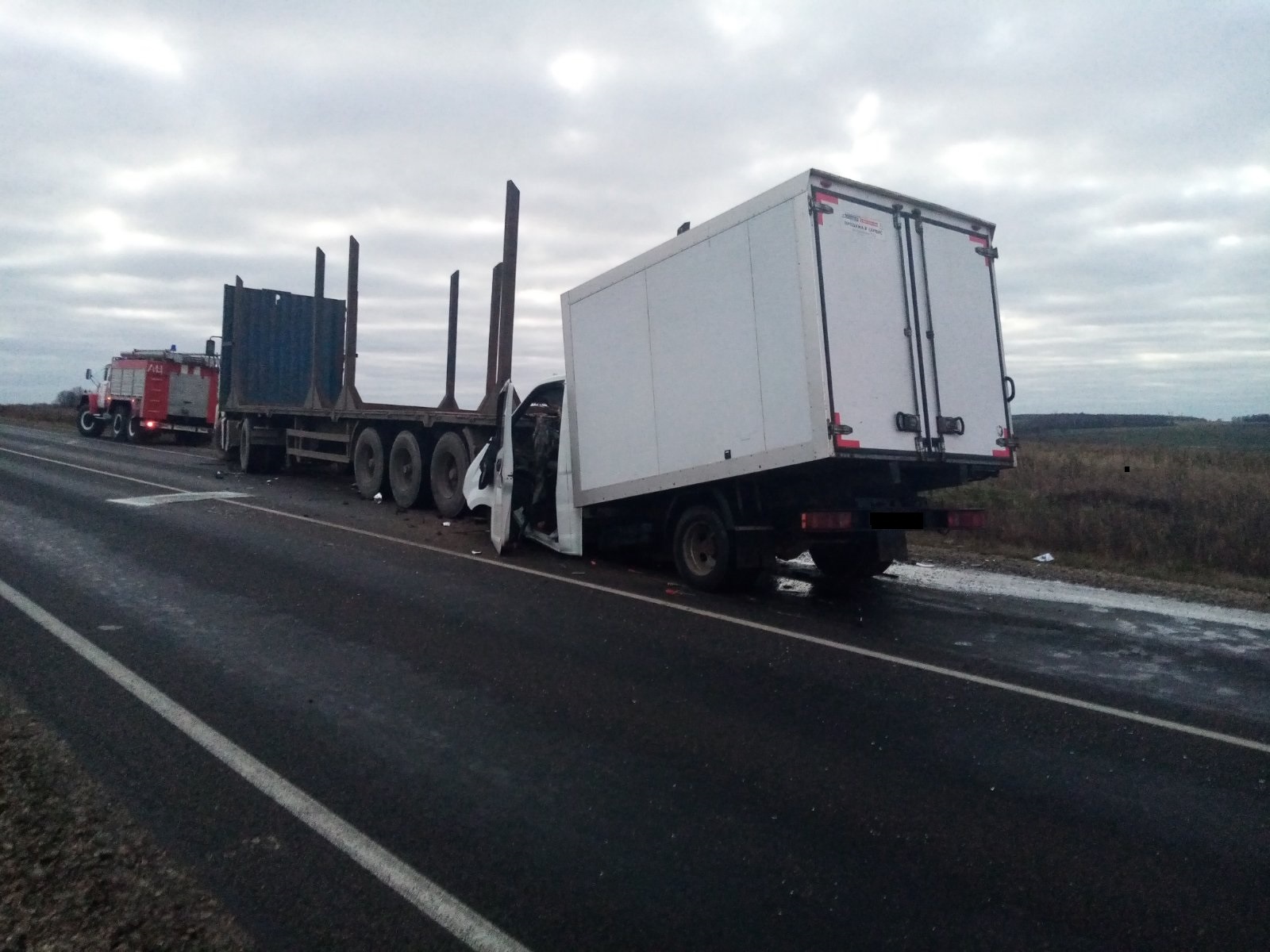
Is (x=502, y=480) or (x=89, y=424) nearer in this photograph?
(x=502, y=480)

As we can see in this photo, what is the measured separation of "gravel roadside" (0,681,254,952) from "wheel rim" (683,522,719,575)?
6.19m

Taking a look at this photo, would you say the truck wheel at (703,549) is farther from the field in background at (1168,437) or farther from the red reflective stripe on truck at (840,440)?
the field in background at (1168,437)

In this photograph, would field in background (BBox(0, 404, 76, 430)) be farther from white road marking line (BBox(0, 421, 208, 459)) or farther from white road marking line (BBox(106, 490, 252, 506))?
white road marking line (BBox(106, 490, 252, 506))

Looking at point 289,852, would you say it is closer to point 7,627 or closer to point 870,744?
point 870,744

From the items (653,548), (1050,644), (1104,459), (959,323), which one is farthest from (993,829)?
(1104,459)

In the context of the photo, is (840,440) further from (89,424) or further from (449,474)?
(89,424)

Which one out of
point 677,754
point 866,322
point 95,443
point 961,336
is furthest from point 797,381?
point 95,443

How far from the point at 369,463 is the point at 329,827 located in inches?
521

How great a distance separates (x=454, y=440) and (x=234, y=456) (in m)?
10.5

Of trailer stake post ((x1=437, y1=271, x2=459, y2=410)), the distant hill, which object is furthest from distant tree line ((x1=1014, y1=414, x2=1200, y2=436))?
trailer stake post ((x1=437, y1=271, x2=459, y2=410))

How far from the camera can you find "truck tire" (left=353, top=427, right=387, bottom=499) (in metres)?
16.5

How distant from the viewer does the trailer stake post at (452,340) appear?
1855 centimetres

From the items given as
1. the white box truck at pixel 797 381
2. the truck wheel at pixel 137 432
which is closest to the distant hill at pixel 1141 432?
the white box truck at pixel 797 381

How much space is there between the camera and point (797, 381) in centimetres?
813
